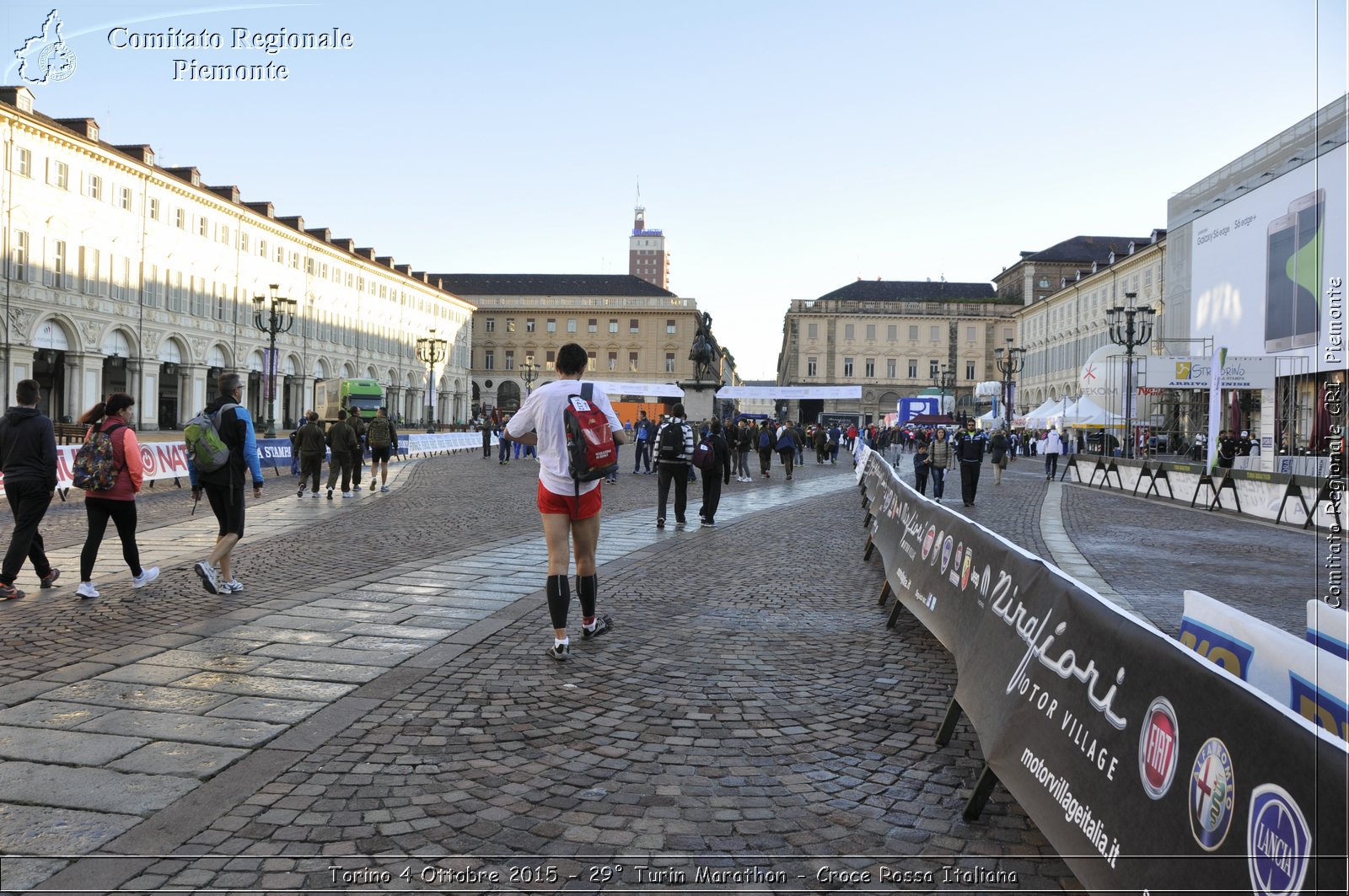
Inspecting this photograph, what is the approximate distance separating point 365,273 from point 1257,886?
78793 mm

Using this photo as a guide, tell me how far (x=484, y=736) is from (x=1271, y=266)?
27.1 metres

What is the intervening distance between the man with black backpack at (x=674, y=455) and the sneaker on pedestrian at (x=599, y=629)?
5.96 meters

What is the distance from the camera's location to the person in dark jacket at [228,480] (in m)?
7.23

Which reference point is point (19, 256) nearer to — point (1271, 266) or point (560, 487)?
point (560, 487)

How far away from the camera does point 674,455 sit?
1273cm

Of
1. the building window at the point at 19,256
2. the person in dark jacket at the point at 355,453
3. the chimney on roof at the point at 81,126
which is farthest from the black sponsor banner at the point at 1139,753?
the chimney on roof at the point at 81,126

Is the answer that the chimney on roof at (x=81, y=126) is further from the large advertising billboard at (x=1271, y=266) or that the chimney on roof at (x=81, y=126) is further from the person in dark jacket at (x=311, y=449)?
the large advertising billboard at (x=1271, y=266)

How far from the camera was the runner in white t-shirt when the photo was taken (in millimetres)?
5543

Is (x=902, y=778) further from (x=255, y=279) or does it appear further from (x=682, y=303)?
(x=682, y=303)

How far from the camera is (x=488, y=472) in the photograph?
2561 centimetres

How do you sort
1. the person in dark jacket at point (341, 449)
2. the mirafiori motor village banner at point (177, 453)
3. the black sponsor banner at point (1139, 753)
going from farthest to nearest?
the person in dark jacket at point (341, 449) < the mirafiori motor village banner at point (177, 453) < the black sponsor banner at point (1139, 753)

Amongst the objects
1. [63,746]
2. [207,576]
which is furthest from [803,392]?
[63,746]

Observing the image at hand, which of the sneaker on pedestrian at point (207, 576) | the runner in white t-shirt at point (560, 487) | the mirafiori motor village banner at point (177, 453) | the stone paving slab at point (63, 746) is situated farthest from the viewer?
the mirafiori motor village banner at point (177, 453)

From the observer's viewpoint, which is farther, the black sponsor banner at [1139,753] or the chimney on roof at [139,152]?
the chimney on roof at [139,152]
